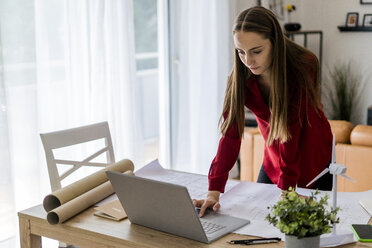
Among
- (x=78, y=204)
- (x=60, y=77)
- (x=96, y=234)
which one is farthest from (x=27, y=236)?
(x=60, y=77)

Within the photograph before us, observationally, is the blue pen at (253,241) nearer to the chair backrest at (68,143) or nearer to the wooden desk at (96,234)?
the wooden desk at (96,234)

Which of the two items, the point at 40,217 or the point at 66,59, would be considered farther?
the point at 66,59

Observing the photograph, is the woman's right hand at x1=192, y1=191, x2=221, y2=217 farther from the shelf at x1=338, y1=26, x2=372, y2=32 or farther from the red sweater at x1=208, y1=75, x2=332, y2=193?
the shelf at x1=338, y1=26, x2=372, y2=32

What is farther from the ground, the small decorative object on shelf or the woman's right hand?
the small decorative object on shelf

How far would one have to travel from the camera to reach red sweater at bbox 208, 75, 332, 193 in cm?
194

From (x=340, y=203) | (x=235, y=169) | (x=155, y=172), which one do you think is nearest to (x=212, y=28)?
(x=235, y=169)

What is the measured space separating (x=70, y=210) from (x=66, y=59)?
1.45 meters

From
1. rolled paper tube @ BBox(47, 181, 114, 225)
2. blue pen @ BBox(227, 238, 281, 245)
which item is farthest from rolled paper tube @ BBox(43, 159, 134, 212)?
blue pen @ BBox(227, 238, 281, 245)

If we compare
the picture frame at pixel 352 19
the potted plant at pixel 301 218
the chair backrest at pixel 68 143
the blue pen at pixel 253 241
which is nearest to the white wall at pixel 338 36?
the picture frame at pixel 352 19

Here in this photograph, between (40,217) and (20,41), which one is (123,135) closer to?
(20,41)

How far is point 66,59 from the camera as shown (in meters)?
2.99

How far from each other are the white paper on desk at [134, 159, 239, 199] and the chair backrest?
0.85 feet

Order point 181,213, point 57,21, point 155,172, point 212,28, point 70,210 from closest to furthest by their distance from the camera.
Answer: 1. point 181,213
2. point 70,210
3. point 155,172
4. point 57,21
5. point 212,28

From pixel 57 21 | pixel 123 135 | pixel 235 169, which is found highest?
pixel 57 21
